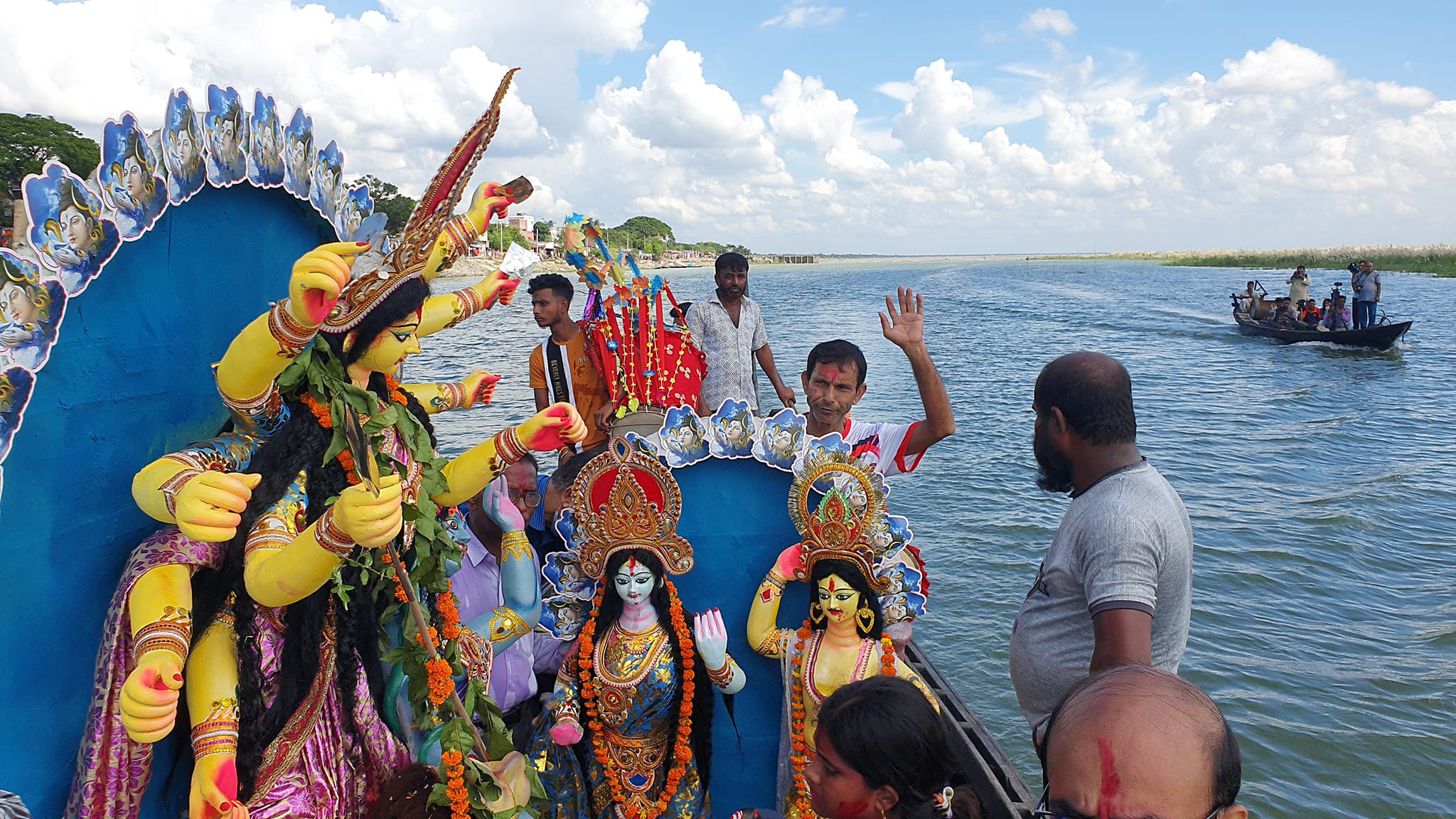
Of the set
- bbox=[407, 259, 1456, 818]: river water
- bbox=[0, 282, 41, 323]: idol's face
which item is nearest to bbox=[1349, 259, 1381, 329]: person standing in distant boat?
bbox=[407, 259, 1456, 818]: river water

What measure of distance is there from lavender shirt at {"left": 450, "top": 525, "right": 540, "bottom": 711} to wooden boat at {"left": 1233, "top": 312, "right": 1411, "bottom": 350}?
81.9 ft

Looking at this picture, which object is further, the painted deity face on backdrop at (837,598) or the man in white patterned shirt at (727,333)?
the man in white patterned shirt at (727,333)

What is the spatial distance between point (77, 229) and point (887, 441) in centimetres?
308

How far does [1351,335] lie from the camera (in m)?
22.0

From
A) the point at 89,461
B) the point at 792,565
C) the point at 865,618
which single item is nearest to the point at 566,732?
the point at 792,565

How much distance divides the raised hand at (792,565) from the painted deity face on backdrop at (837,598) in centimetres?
15

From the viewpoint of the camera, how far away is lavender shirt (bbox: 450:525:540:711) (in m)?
3.43

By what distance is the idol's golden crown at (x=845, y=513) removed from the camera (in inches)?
125

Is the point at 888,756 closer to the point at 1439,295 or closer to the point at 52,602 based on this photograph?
the point at 52,602

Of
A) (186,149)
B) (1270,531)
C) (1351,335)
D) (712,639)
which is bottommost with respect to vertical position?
(1270,531)

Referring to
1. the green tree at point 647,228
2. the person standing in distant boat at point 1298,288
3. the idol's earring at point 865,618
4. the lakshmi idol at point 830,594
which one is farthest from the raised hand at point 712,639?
the green tree at point 647,228

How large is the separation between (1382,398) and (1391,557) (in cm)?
1046

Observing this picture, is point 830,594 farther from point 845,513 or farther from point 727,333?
point 727,333

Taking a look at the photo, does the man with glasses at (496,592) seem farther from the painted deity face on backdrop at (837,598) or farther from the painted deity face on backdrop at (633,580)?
the painted deity face on backdrop at (837,598)
